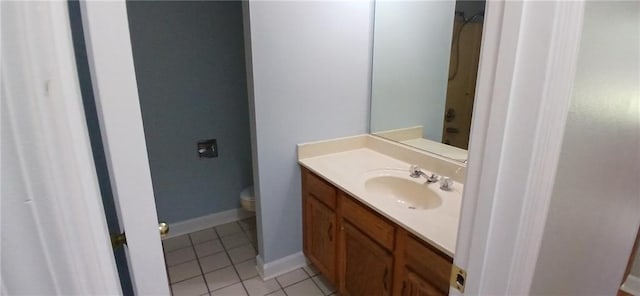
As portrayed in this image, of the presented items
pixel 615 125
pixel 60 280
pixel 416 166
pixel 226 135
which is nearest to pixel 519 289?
pixel 615 125

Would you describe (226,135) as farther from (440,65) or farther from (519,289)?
(519,289)

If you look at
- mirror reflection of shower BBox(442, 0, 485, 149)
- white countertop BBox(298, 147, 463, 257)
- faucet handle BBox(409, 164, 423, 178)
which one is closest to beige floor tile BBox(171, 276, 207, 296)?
white countertop BBox(298, 147, 463, 257)

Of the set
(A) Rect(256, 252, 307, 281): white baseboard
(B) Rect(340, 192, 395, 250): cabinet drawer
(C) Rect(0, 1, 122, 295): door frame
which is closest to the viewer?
(C) Rect(0, 1, 122, 295): door frame

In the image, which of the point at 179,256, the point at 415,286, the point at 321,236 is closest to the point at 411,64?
the point at 321,236

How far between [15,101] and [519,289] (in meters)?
0.89

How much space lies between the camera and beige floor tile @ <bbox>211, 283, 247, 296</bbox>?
1.93 meters

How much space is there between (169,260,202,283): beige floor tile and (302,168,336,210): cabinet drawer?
0.93 meters

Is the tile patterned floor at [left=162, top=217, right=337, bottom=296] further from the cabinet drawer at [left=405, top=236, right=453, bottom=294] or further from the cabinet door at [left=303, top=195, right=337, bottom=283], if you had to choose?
the cabinet drawer at [left=405, top=236, right=453, bottom=294]

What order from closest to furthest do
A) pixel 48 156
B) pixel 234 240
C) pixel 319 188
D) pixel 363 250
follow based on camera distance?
1. pixel 48 156
2. pixel 363 250
3. pixel 319 188
4. pixel 234 240

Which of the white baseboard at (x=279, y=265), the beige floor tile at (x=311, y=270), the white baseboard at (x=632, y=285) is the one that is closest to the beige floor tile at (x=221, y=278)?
the white baseboard at (x=279, y=265)

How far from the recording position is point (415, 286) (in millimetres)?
1231

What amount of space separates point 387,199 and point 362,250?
29 centimetres

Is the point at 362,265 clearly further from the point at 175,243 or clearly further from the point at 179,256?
the point at 175,243

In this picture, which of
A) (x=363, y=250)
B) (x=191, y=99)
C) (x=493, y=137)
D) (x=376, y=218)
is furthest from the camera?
(x=191, y=99)
